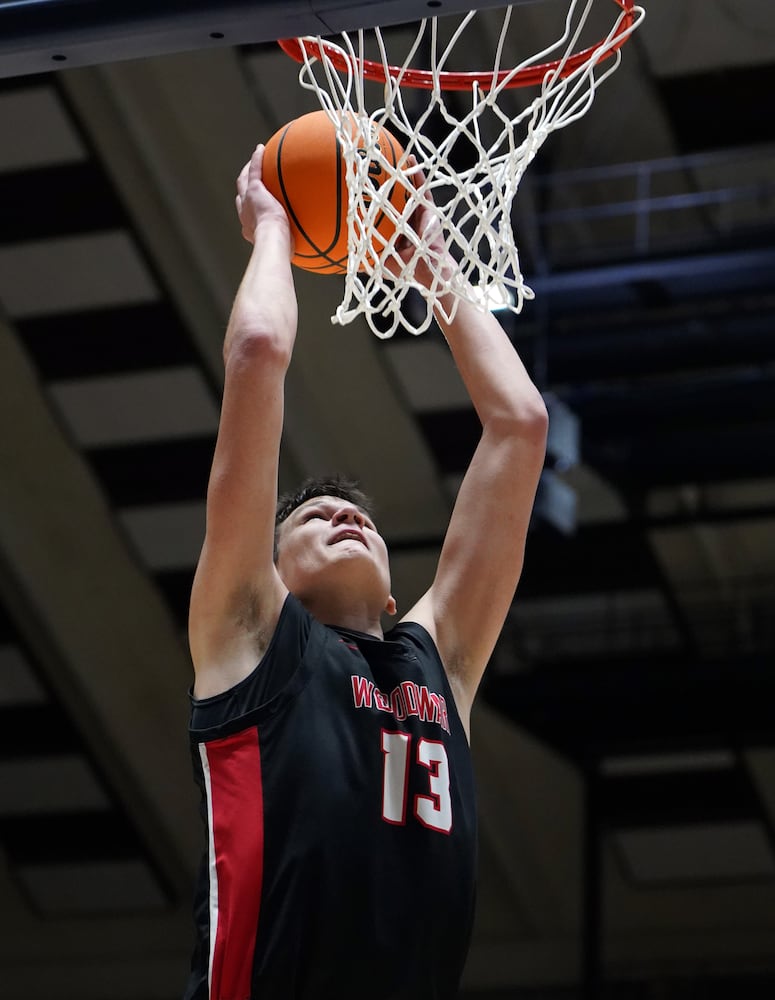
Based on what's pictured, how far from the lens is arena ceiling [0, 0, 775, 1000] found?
801cm

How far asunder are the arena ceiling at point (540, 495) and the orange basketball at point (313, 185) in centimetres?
440

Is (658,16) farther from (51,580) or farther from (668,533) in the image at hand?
(51,580)

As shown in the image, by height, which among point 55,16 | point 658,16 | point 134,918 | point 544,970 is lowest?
point 544,970

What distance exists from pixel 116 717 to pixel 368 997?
29.6ft

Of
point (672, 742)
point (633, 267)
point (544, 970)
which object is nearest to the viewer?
point (633, 267)

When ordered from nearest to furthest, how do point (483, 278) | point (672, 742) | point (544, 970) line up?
point (483, 278) → point (672, 742) → point (544, 970)

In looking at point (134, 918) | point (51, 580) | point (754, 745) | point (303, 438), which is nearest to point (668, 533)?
point (754, 745)

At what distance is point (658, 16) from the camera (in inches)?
325

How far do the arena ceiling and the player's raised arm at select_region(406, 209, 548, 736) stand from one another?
4535 millimetres

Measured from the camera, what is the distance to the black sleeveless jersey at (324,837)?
2.21 metres

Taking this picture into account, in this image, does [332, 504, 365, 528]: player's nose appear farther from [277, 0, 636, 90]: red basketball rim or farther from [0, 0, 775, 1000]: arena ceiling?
[0, 0, 775, 1000]: arena ceiling

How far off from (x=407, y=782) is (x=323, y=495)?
652 mm

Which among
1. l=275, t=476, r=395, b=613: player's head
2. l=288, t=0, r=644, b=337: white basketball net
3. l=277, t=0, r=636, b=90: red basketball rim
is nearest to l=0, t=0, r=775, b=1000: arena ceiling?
l=277, t=0, r=636, b=90: red basketball rim

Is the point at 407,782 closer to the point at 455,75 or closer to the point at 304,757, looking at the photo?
the point at 304,757
